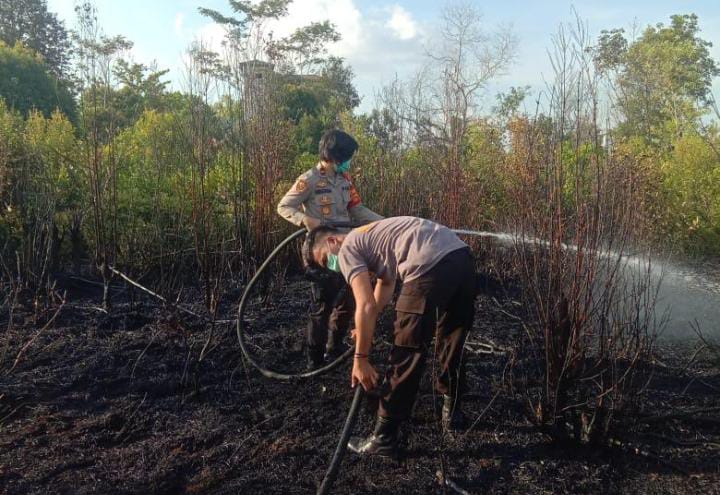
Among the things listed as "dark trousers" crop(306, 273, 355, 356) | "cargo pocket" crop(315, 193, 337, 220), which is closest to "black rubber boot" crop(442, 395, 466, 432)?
"dark trousers" crop(306, 273, 355, 356)

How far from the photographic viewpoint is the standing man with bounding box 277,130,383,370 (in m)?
3.75

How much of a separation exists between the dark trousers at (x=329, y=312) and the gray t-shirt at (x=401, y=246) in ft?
3.63

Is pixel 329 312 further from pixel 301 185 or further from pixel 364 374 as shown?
pixel 364 374

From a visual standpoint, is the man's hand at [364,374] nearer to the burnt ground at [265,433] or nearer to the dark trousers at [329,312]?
the burnt ground at [265,433]

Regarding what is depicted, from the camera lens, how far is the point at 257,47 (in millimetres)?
5691

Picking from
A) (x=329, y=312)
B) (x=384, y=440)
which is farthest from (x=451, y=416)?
(x=329, y=312)

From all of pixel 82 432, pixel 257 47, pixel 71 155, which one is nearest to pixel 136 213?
pixel 71 155

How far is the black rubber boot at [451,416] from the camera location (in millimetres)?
3076

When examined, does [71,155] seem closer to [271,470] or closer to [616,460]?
[271,470]

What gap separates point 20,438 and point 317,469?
1651mm

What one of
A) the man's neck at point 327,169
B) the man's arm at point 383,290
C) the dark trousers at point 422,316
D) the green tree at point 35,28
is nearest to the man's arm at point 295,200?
the man's neck at point 327,169

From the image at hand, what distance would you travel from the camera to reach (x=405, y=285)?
2664mm

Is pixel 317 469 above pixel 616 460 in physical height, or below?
below

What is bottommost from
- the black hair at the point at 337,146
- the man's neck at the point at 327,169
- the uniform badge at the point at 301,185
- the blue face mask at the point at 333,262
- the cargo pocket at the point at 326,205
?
the blue face mask at the point at 333,262
